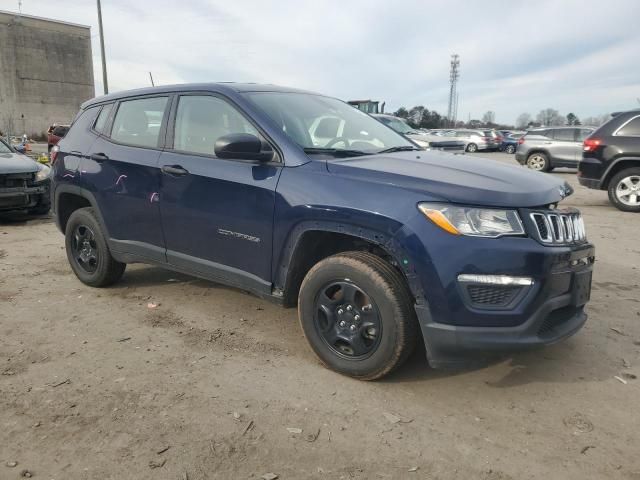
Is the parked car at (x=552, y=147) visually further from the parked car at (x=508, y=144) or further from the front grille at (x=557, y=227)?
the front grille at (x=557, y=227)

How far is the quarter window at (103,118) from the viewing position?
445 centimetres

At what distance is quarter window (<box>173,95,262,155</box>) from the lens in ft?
11.4

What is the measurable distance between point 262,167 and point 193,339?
4.40 feet

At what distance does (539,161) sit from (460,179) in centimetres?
1594

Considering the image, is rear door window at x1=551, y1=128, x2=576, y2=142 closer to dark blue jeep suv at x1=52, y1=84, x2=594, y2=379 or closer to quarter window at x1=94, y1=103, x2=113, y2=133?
dark blue jeep suv at x1=52, y1=84, x2=594, y2=379

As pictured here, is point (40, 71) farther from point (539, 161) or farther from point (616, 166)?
point (616, 166)

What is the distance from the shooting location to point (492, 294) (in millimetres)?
2564

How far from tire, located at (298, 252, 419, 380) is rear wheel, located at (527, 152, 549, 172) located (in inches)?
622

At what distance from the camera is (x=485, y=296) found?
2.57 metres

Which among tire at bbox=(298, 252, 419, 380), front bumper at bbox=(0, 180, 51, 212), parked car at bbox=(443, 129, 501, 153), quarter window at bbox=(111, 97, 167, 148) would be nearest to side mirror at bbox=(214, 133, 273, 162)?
tire at bbox=(298, 252, 419, 380)

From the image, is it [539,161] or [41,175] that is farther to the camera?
[539,161]

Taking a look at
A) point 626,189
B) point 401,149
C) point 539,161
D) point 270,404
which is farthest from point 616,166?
point 270,404

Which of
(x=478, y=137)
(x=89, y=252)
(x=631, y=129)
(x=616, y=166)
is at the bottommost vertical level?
(x=89, y=252)

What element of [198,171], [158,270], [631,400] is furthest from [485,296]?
[158,270]
